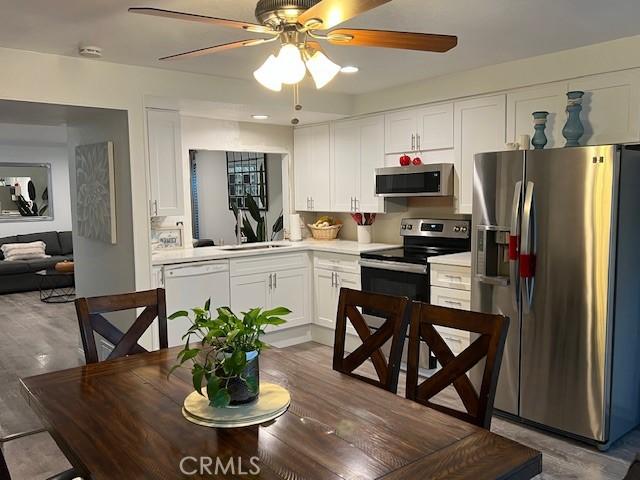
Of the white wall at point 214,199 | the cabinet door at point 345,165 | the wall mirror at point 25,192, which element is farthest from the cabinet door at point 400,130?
the wall mirror at point 25,192

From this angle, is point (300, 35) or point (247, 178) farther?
point (247, 178)

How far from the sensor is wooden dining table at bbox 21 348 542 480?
133cm

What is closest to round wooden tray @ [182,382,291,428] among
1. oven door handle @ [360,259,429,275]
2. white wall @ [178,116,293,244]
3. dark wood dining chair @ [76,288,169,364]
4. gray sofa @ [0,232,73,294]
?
dark wood dining chair @ [76,288,169,364]

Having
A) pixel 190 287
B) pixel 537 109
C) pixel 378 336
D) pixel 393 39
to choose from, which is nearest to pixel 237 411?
pixel 378 336

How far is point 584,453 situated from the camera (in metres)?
2.93

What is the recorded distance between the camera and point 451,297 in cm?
382

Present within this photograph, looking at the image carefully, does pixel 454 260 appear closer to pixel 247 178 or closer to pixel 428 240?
pixel 428 240

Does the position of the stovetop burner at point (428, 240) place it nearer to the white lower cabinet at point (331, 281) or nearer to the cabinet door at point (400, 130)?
the white lower cabinet at point (331, 281)

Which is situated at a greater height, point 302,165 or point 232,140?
point 232,140

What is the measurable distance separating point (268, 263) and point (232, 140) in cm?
132

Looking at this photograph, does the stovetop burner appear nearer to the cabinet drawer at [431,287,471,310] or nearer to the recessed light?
the cabinet drawer at [431,287,471,310]

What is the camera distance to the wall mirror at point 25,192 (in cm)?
869

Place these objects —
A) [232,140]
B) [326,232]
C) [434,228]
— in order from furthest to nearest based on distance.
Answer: [326,232]
[232,140]
[434,228]

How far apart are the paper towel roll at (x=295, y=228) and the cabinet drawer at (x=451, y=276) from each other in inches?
75.4
